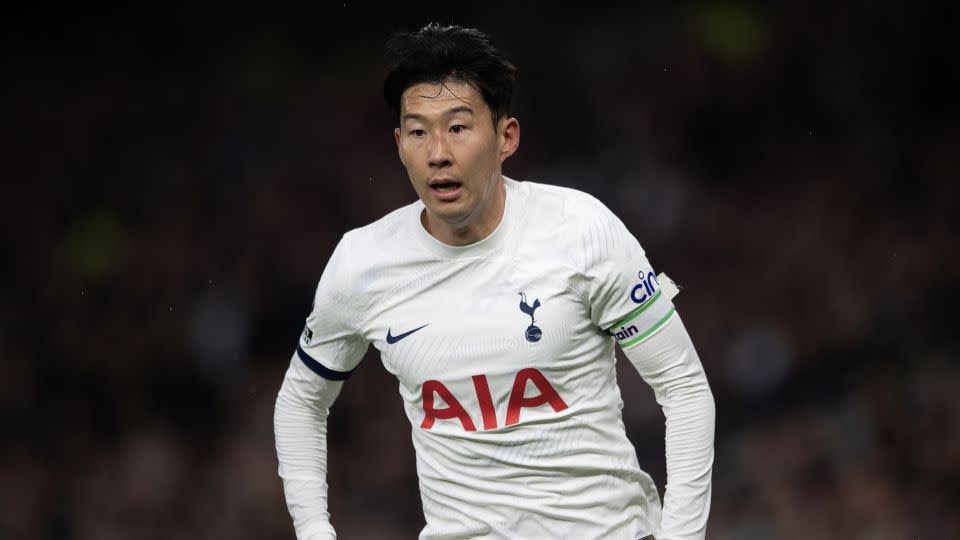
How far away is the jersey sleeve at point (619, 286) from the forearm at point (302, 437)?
71 centimetres

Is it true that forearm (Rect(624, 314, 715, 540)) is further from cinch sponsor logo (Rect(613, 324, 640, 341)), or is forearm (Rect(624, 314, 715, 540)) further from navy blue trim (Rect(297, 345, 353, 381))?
navy blue trim (Rect(297, 345, 353, 381))

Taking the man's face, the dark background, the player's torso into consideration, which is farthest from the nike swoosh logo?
the dark background

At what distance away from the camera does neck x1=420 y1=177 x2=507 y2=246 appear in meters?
2.70

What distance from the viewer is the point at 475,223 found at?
2707 mm

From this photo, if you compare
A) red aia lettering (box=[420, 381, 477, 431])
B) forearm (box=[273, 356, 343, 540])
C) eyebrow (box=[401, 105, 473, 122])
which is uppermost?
eyebrow (box=[401, 105, 473, 122])

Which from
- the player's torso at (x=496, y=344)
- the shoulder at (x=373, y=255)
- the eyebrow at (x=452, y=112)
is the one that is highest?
the eyebrow at (x=452, y=112)

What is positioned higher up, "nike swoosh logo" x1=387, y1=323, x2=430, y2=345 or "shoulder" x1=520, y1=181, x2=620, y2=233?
"shoulder" x1=520, y1=181, x2=620, y2=233

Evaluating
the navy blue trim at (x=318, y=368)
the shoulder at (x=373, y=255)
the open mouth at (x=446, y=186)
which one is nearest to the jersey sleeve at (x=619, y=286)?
the open mouth at (x=446, y=186)

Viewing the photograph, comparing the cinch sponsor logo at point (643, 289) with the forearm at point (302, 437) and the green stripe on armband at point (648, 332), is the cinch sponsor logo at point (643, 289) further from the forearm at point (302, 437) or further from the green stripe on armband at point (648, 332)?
the forearm at point (302, 437)

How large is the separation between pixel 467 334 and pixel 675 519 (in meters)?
0.54

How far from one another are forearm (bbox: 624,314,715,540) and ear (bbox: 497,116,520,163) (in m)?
0.50

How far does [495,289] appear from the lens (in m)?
2.68

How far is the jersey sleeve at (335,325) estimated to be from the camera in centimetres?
282

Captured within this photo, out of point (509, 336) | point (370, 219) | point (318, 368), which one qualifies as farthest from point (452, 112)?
point (370, 219)
